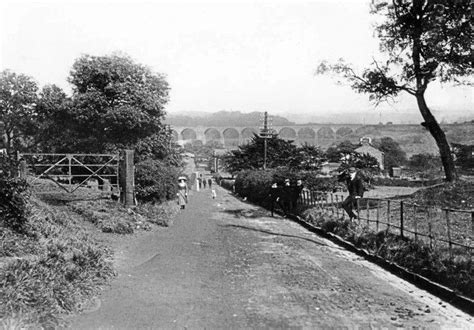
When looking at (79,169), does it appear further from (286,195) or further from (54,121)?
(286,195)

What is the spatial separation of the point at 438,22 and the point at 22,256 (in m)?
14.9

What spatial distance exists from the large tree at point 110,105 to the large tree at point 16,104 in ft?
10.9

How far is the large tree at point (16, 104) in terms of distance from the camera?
2502 centimetres

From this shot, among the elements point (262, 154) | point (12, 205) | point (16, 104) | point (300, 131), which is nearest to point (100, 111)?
point (16, 104)

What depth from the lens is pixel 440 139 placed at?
1873cm

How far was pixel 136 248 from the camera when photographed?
34.4 feet

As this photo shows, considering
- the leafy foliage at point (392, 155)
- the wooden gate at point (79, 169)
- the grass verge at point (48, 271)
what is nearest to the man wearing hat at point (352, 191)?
the grass verge at point (48, 271)

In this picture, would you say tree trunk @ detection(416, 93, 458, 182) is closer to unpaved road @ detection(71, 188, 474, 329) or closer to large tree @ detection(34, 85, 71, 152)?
unpaved road @ detection(71, 188, 474, 329)

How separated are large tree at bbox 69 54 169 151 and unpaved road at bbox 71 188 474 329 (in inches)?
456

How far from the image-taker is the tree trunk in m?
18.3

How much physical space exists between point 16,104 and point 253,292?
74.7ft

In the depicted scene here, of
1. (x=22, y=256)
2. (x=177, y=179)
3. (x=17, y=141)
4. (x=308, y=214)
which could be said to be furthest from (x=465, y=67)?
(x=17, y=141)

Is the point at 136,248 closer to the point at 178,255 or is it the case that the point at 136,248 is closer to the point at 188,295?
the point at 178,255

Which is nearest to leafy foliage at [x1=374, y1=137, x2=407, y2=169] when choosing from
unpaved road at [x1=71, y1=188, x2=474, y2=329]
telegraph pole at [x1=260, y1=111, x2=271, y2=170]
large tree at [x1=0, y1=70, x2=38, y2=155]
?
telegraph pole at [x1=260, y1=111, x2=271, y2=170]
